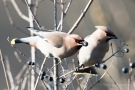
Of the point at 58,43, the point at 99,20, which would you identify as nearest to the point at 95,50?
the point at 58,43

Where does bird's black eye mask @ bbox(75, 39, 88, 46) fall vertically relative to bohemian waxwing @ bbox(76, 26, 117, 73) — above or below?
above

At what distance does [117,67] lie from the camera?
4273mm

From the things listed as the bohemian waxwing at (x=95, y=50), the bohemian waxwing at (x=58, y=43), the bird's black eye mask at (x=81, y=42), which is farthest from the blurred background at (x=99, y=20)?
the bird's black eye mask at (x=81, y=42)

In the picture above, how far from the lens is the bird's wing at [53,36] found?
1.99 metres

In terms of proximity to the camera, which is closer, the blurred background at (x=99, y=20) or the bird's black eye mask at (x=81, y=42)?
the bird's black eye mask at (x=81, y=42)

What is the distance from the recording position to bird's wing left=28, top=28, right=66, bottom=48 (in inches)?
78.2

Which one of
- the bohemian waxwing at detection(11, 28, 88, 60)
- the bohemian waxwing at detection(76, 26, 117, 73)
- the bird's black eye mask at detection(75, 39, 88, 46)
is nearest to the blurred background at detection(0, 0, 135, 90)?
the bohemian waxwing at detection(76, 26, 117, 73)

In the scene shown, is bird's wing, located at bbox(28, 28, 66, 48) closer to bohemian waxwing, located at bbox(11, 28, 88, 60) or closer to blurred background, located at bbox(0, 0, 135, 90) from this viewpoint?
bohemian waxwing, located at bbox(11, 28, 88, 60)

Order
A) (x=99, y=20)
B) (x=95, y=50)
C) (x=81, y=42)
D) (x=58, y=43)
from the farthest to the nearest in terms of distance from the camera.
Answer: (x=99, y=20), (x=95, y=50), (x=58, y=43), (x=81, y=42)

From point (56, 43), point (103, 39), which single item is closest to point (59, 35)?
point (56, 43)

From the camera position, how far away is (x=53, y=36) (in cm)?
198

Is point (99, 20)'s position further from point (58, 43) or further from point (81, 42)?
point (81, 42)

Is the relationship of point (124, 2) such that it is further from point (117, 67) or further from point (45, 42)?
point (45, 42)

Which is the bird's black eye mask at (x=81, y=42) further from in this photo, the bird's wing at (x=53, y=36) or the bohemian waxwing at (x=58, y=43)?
the bird's wing at (x=53, y=36)
